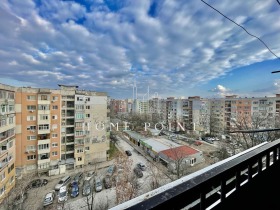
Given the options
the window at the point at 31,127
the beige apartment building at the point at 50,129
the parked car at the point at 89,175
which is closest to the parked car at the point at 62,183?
the parked car at the point at 89,175

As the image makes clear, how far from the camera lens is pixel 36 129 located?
366 inches

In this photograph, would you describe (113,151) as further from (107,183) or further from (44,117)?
(44,117)

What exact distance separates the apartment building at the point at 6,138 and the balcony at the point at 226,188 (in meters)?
8.67

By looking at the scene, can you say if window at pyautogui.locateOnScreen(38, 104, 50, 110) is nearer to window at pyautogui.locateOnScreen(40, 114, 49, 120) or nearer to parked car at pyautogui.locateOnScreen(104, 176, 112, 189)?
window at pyautogui.locateOnScreen(40, 114, 49, 120)

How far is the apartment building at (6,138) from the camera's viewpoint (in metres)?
6.84

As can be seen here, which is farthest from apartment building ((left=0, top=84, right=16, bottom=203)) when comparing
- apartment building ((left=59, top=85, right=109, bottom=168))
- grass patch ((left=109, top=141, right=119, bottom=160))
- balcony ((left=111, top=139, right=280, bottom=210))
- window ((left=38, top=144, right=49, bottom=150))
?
balcony ((left=111, top=139, right=280, bottom=210))

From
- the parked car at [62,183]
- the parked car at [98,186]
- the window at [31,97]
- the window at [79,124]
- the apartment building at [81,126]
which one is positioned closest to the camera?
the parked car at [98,186]

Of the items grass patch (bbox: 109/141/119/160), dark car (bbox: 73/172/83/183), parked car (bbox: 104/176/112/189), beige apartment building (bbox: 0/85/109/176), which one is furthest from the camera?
grass patch (bbox: 109/141/119/160)

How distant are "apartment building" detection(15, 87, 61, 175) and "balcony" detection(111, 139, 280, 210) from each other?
10338 mm

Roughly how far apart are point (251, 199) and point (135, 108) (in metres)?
35.1

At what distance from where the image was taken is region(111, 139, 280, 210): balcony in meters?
0.48

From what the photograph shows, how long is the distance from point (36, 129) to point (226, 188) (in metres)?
10.7

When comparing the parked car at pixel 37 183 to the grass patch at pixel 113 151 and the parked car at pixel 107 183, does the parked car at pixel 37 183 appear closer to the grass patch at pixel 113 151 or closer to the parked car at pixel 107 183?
the parked car at pixel 107 183

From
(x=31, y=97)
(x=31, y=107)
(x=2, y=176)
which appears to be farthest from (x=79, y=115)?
(x=2, y=176)
